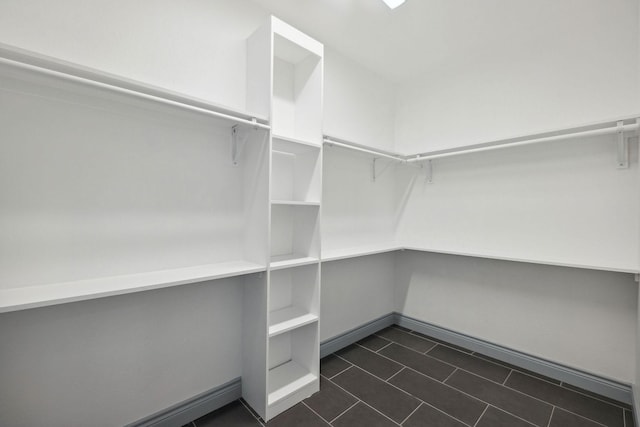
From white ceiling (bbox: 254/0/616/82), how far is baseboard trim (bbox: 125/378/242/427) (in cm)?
251

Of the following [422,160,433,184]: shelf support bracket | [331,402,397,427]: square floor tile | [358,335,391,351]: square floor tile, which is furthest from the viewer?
[422,160,433,184]: shelf support bracket

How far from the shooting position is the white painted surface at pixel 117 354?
1141mm

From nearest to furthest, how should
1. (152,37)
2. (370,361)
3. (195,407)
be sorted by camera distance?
(152,37) < (195,407) < (370,361)

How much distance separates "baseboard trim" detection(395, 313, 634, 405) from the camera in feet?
5.85

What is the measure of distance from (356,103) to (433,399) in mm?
2406

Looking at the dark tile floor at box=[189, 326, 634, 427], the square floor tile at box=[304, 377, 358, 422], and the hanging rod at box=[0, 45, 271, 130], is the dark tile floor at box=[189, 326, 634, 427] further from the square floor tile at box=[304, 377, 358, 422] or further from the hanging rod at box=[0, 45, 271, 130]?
the hanging rod at box=[0, 45, 271, 130]

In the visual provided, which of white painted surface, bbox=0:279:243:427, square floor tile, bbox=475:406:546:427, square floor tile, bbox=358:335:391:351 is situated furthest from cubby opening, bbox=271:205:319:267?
square floor tile, bbox=475:406:546:427

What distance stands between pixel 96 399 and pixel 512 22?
3415 millimetres

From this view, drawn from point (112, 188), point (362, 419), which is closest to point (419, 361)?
point (362, 419)

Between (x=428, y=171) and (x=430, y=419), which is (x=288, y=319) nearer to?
(x=430, y=419)

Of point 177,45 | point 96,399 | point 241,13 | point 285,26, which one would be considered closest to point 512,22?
point 285,26

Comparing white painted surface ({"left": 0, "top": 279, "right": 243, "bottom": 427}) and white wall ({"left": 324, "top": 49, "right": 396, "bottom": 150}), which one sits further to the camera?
white wall ({"left": 324, "top": 49, "right": 396, "bottom": 150})

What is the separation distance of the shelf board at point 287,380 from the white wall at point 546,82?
2260 millimetres

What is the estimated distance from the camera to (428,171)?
2693mm
